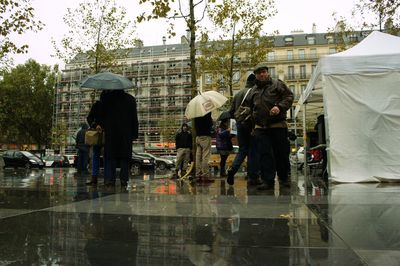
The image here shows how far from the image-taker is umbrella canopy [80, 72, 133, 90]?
23.2 feet

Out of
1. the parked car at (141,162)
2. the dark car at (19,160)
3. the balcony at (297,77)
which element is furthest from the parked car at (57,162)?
the balcony at (297,77)

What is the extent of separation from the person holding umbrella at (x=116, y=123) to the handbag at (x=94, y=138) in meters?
0.16

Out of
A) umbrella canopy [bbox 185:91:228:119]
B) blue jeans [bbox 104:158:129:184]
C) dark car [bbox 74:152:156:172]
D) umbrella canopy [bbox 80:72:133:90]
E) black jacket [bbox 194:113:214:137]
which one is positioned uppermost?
umbrella canopy [bbox 80:72:133:90]

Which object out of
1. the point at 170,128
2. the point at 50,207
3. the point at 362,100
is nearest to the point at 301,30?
the point at 170,128

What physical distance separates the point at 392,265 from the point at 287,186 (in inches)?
178

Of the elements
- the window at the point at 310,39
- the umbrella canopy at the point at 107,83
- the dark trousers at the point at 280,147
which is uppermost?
the window at the point at 310,39

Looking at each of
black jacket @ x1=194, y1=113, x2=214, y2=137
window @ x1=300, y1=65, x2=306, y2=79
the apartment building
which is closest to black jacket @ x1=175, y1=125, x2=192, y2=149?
black jacket @ x1=194, y1=113, x2=214, y2=137

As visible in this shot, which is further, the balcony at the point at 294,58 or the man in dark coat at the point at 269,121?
the balcony at the point at 294,58

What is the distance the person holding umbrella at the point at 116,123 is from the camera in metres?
7.09

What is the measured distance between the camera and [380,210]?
4109 millimetres

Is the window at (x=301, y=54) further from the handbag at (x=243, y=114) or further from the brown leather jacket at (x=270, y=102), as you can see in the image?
the brown leather jacket at (x=270, y=102)

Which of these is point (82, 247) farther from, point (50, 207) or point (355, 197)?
point (355, 197)

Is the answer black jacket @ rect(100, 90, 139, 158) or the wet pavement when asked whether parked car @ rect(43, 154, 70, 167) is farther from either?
the wet pavement

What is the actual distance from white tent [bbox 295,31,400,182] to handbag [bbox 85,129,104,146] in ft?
15.1
